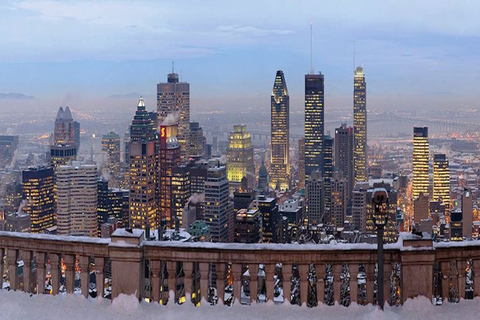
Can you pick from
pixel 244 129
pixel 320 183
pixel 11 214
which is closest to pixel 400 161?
pixel 320 183

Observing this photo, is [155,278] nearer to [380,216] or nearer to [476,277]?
[380,216]

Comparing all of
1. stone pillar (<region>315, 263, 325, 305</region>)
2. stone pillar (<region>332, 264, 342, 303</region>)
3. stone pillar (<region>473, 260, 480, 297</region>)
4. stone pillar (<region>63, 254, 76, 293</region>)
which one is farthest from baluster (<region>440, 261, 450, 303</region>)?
stone pillar (<region>63, 254, 76, 293</region>)

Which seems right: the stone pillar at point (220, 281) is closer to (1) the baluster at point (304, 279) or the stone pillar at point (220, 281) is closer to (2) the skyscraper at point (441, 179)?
(1) the baluster at point (304, 279)

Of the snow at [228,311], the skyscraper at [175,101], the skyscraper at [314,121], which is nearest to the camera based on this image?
the snow at [228,311]

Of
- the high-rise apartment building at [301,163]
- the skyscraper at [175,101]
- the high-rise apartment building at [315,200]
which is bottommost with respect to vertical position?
the high-rise apartment building at [315,200]

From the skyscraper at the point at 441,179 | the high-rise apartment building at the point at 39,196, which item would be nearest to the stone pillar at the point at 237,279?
the high-rise apartment building at the point at 39,196
